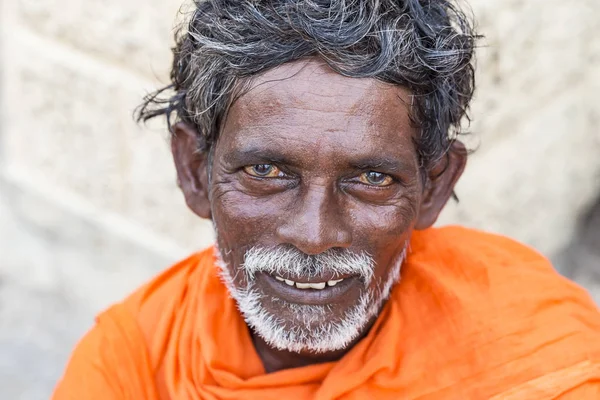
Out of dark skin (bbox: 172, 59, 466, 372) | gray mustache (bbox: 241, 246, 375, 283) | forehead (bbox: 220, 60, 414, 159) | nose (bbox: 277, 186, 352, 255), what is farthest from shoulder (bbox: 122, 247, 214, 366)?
forehead (bbox: 220, 60, 414, 159)

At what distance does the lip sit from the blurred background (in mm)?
1331

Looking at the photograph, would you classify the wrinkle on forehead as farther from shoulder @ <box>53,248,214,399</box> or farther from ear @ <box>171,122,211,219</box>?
shoulder @ <box>53,248,214,399</box>

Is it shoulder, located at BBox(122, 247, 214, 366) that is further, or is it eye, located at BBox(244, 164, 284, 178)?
shoulder, located at BBox(122, 247, 214, 366)

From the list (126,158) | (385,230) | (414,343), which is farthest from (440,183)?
(126,158)

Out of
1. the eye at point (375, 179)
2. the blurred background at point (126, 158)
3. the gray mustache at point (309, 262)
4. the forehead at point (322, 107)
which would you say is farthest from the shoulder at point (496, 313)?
the blurred background at point (126, 158)

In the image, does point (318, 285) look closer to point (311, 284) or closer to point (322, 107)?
point (311, 284)

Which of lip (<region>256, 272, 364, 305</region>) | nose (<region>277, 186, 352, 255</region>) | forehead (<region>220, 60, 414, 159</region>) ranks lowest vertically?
lip (<region>256, 272, 364, 305</region>)

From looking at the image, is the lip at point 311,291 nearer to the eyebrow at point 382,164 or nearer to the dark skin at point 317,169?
the dark skin at point 317,169

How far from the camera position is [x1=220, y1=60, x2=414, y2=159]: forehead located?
1759 millimetres

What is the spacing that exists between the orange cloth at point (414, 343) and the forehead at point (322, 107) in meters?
0.48

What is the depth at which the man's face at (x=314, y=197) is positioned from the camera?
177 cm

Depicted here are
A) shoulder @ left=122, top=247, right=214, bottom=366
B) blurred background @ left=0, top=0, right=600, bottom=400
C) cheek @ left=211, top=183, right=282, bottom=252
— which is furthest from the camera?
blurred background @ left=0, top=0, right=600, bottom=400

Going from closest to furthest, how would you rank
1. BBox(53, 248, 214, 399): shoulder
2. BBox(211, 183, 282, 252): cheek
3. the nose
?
the nose, BBox(211, 183, 282, 252): cheek, BBox(53, 248, 214, 399): shoulder

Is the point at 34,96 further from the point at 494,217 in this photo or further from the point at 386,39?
the point at 386,39
